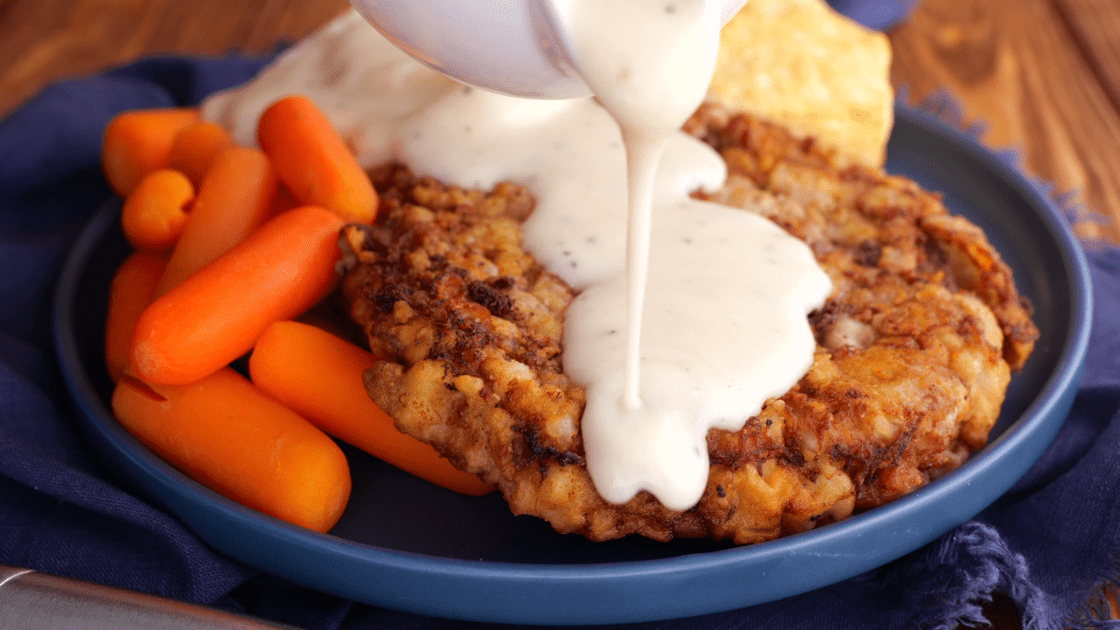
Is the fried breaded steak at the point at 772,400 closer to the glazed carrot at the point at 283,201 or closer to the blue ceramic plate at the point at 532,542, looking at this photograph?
the blue ceramic plate at the point at 532,542

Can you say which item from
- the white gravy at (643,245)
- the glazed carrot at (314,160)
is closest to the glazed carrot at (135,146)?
the glazed carrot at (314,160)

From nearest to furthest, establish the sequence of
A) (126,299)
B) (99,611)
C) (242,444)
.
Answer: (99,611) < (242,444) < (126,299)

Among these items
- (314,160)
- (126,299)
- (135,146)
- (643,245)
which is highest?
(643,245)

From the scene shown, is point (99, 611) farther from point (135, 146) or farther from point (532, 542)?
point (135, 146)

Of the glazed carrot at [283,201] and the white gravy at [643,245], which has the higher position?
the white gravy at [643,245]

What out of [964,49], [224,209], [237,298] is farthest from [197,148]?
[964,49]
